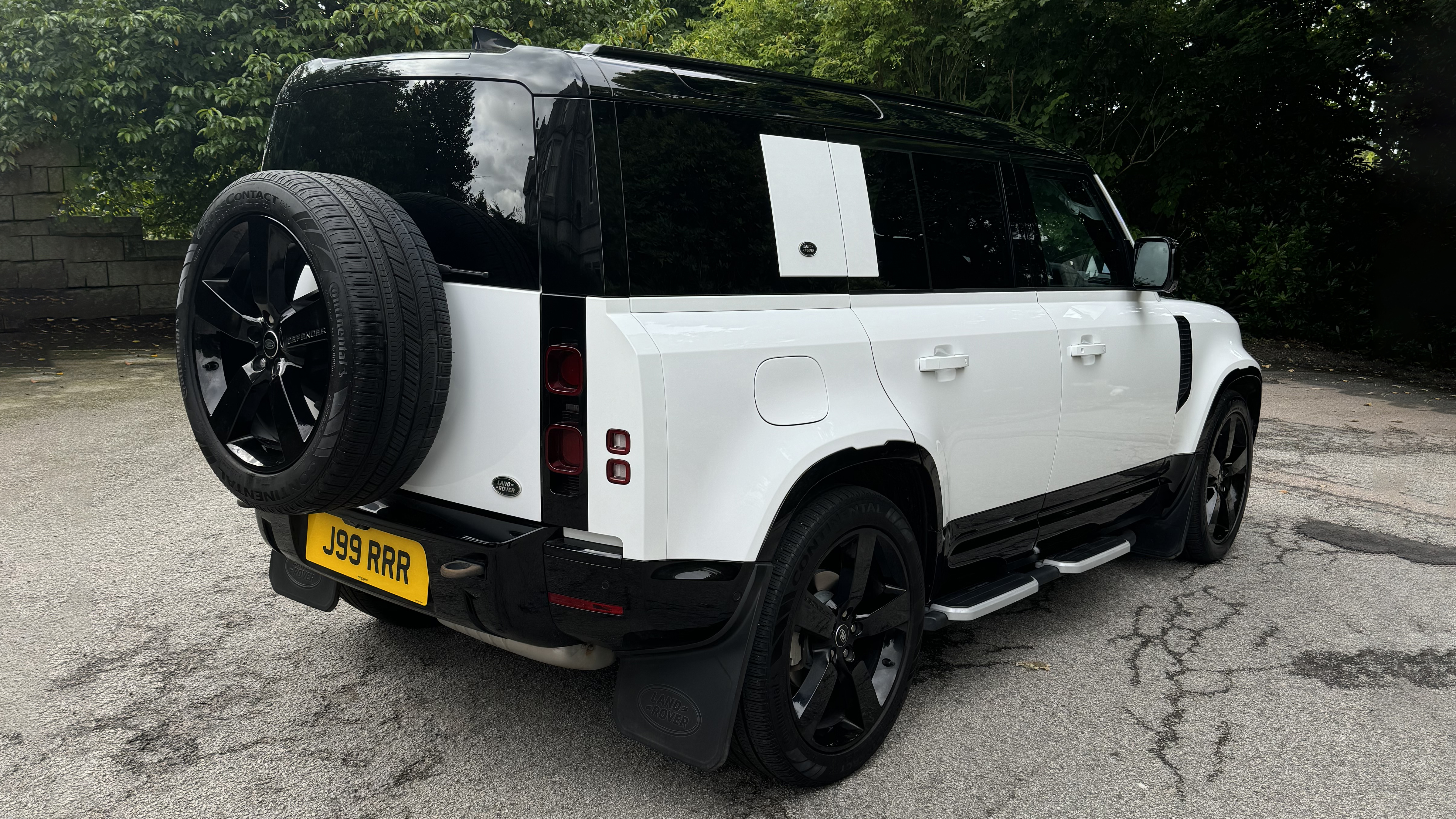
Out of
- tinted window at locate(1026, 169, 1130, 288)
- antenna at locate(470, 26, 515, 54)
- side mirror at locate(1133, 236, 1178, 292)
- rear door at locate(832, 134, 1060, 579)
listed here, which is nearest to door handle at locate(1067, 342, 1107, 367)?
rear door at locate(832, 134, 1060, 579)

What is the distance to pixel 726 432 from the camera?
A: 241cm

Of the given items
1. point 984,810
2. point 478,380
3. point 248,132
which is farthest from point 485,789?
point 248,132

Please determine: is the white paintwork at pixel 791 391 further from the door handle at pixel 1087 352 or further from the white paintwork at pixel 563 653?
the door handle at pixel 1087 352

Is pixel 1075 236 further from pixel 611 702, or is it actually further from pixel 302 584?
pixel 302 584

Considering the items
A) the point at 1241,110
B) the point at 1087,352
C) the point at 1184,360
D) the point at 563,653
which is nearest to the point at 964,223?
the point at 1087,352

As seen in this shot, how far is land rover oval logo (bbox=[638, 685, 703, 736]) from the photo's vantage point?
2494 millimetres

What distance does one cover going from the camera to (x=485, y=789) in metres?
2.71

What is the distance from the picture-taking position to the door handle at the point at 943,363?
2982 mm

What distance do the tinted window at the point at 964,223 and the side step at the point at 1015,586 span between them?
3.38 ft

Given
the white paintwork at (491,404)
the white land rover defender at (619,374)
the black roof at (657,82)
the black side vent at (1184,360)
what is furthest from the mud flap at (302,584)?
the black side vent at (1184,360)

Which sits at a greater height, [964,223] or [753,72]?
[753,72]

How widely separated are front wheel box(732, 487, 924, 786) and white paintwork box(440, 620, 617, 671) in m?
0.39

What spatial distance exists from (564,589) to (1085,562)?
87.0 inches

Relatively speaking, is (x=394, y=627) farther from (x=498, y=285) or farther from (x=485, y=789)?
(x=498, y=285)
